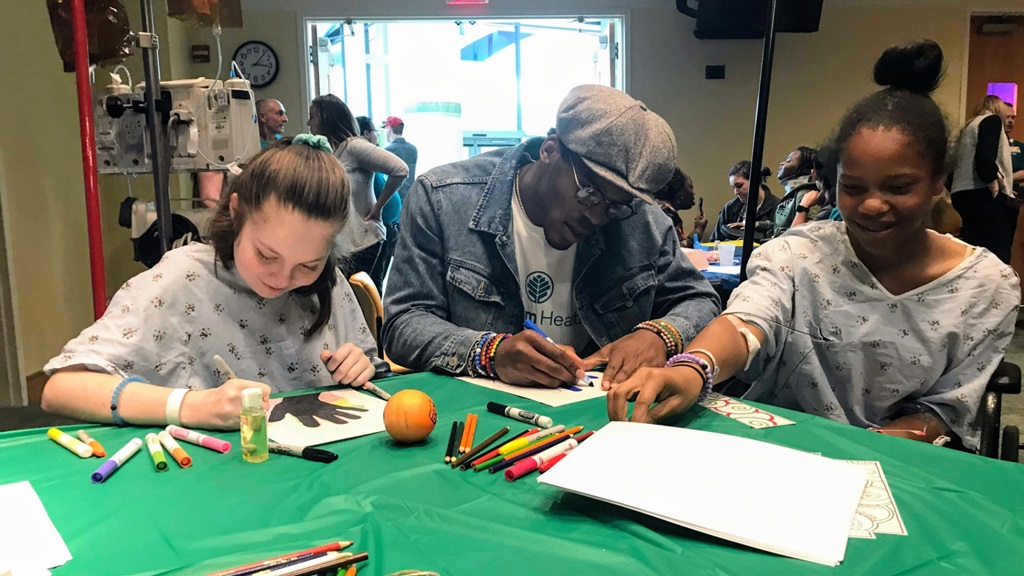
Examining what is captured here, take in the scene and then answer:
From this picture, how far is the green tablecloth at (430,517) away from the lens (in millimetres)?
651

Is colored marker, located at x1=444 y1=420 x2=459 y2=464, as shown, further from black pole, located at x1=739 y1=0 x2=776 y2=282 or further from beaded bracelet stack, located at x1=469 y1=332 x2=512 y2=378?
black pole, located at x1=739 y1=0 x2=776 y2=282

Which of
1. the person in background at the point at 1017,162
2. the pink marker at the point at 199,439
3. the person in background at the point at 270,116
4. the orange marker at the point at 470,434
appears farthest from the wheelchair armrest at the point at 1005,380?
the person in background at the point at 1017,162

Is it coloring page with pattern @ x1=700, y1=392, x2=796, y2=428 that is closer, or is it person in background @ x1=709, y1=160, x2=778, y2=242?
coloring page with pattern @ x1=700, y1=392, x2=796, y2=428

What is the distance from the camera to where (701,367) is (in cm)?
111

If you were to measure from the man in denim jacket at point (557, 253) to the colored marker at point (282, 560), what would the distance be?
62cm

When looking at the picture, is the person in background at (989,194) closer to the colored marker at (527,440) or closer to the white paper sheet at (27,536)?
the colored marker at (527,440)

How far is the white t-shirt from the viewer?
1.58m

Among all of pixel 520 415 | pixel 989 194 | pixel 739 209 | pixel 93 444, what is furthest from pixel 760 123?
pixel 739 209

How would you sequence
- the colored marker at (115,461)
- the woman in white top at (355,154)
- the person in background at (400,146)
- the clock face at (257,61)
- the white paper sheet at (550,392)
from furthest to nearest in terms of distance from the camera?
the person in background at (400,146) → the clock face at (257,61) → the woman in white top at (355,154) → the white paper sheet at (550,392) → the colored marker at (115,461)

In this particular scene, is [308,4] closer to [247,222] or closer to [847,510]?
[247,222]

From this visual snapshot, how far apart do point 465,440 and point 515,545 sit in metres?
0.27

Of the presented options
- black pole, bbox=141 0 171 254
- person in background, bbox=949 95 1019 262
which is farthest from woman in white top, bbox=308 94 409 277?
person in background, bbox=949 95 1019 262

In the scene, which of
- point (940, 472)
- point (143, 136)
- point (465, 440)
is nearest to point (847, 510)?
point (940, 472)

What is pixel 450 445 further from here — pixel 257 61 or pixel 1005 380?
pixel 257 61
